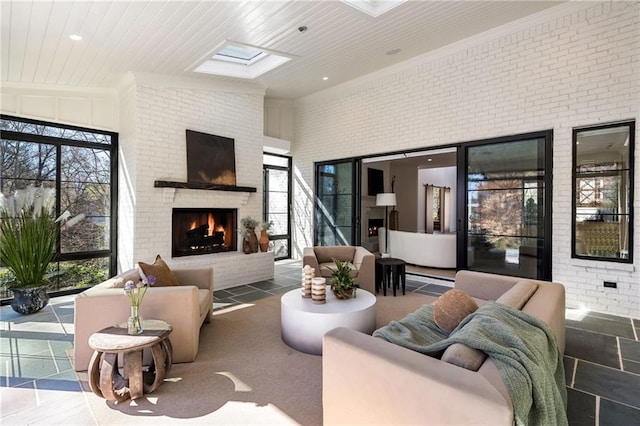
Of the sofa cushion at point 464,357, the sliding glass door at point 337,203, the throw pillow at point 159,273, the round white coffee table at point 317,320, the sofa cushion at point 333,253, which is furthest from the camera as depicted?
the sliding glass door at point 337,203

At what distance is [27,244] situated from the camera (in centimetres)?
399

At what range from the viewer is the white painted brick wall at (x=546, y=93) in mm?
3842

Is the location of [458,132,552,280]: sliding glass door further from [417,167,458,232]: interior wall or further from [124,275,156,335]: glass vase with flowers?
[417,167,458,232]: interior wall

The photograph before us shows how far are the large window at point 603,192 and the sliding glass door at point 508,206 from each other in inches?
13.1

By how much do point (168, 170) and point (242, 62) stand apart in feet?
7.29

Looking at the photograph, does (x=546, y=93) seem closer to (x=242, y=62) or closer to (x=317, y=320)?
(x=317, y=320)

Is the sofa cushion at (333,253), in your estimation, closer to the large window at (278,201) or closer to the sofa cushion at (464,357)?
the large window at (278,201)

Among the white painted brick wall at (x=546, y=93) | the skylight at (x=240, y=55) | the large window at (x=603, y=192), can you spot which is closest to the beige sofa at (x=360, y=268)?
the white painted brick wall at (x=546, y=93)

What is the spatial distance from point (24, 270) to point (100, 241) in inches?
45.8

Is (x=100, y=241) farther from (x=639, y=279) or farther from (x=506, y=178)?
(x=639, y=279)

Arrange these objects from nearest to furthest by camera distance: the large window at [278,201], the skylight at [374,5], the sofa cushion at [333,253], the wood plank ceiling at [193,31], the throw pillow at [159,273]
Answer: the throw pillow at [159,273], the wood plank ceiling at [193,31], the skylight at [374,5], the sofa cushion at [333,253], the large window at [278,201]

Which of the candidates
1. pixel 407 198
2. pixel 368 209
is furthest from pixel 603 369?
pixel 407 198

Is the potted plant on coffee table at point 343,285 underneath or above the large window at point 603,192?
underneath

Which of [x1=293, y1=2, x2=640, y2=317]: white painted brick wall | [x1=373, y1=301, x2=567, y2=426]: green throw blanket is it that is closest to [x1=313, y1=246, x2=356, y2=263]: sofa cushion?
[x1=293, y1=2, x2=640, y2=317]: white painted brick wall
